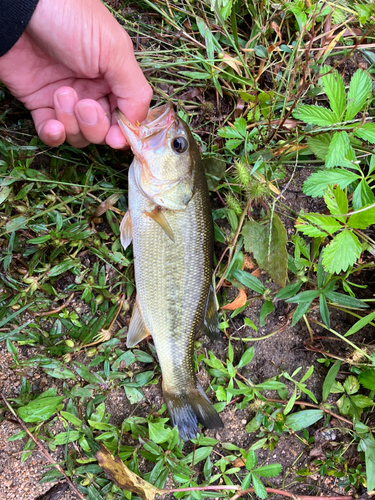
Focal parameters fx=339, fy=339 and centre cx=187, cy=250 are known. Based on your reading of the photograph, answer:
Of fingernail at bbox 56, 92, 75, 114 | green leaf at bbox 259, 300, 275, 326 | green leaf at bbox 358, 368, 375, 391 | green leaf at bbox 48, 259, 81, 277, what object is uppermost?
fingernail at bbox 56, 92, 75, 114

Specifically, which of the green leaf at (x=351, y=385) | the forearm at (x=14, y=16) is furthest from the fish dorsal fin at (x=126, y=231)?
the green leaf at (x=351, y=385)

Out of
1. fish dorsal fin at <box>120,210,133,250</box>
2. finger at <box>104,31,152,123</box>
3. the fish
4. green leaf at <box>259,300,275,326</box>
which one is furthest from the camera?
green leaf at <box>259,300,275,326</box>

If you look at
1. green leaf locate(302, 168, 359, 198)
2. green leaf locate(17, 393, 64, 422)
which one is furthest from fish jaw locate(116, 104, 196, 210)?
green leaf locate(17, 393, 64, 422)

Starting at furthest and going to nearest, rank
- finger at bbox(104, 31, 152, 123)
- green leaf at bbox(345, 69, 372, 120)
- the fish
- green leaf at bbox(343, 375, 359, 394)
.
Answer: green leaf at bbox(343, 375, 359, 394)
the fish
green leaf at bbox(345, 69, 372, 120)
finger at bbox(104, 31, 152, 123)

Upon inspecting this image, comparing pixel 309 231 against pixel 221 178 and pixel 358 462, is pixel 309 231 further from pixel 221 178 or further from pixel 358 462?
pixel 358 462

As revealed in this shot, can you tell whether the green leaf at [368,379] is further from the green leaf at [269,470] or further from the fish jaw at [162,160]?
the fish jaw at [162,160]

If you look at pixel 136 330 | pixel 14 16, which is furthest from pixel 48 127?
Answer: pixel 136 330

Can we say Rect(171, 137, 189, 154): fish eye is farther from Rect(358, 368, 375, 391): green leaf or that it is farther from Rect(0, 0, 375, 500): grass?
Rect(358, 368, 375, 391): green leaf

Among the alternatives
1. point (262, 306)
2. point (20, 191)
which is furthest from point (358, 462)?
point (20, 191)
